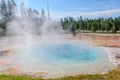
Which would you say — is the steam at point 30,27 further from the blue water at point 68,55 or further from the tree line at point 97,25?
the blue water at point 68,55

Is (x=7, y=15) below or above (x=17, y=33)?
above

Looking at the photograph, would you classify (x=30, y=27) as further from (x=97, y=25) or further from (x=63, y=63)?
(x=63, y=63)

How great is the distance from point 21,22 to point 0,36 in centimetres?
912

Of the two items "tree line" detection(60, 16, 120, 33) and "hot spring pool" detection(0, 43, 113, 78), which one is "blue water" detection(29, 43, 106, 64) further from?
"tree line" detection(60, 16, 120, 33)

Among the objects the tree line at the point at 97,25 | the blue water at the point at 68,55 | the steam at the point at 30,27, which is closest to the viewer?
the blue water at the point at 68,55

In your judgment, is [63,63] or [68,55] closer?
[63,63]

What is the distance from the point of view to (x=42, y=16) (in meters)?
66.1

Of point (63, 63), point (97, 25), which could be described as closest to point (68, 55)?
point (63, 63)

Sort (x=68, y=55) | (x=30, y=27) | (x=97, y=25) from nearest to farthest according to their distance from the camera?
(x=68, y=55)
(x=30, y=27)
(x=97, y=25)

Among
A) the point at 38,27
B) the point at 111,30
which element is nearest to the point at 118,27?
the point at 111,30

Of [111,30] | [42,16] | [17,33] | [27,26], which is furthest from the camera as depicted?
[42,16]

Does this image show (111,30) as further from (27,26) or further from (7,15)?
(7,15)

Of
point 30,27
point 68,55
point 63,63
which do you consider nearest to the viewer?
point 63,63

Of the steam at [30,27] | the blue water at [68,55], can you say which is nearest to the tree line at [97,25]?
the steam at [30,27]
